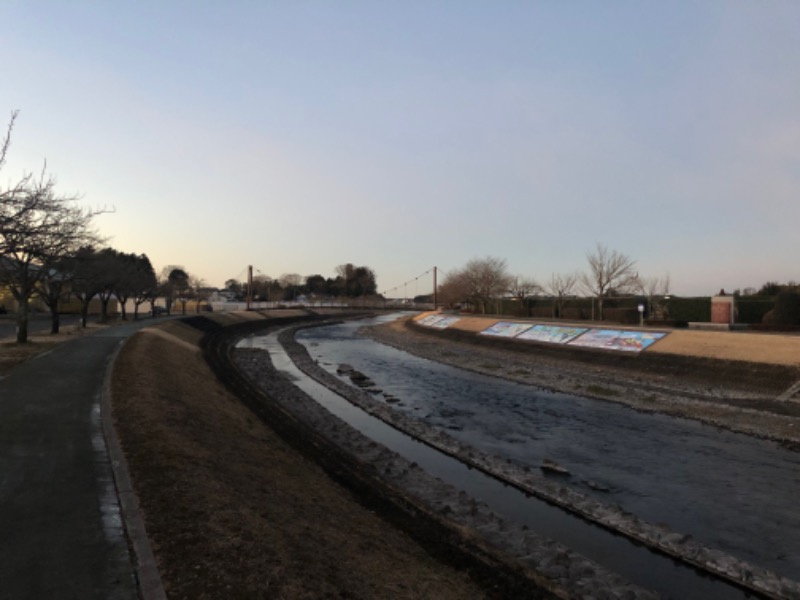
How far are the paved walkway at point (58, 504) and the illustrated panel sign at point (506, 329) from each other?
36701 millimetres

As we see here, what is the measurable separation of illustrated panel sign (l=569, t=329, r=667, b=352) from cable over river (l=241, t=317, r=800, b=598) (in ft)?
35.6

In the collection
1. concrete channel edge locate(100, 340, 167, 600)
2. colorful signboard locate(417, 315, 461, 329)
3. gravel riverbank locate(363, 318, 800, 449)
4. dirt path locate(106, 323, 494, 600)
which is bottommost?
gravel riverbank locate(363, 318, 800, 449)

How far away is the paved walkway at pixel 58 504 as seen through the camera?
542cm

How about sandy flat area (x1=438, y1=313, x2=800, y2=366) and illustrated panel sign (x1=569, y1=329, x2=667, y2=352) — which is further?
illustrated panel sign (x1=569, y1=329, x2=667, y2=352)

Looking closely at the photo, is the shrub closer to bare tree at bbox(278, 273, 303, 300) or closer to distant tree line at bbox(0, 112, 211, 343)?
distant tree line at bbox(0, 112, 211, 343)

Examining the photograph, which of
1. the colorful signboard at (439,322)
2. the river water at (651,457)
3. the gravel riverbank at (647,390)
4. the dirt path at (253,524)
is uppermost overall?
the colorful signboard at (439,322)

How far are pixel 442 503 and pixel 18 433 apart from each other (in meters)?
8.91

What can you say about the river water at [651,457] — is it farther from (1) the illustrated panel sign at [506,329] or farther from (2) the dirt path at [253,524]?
(1) the illustrated panel sign at [506,329]

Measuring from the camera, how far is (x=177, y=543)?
627 centimetres

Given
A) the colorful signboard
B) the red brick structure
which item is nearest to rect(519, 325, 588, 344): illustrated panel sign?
the red brick structure

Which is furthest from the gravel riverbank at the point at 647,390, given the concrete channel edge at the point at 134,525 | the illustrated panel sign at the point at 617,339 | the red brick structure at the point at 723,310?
the concrete channel edge at the point at 134,525

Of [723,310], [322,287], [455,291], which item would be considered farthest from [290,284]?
[723,310]

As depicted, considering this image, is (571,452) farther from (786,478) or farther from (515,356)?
(515,356)

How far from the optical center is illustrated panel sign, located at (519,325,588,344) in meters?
39.1
